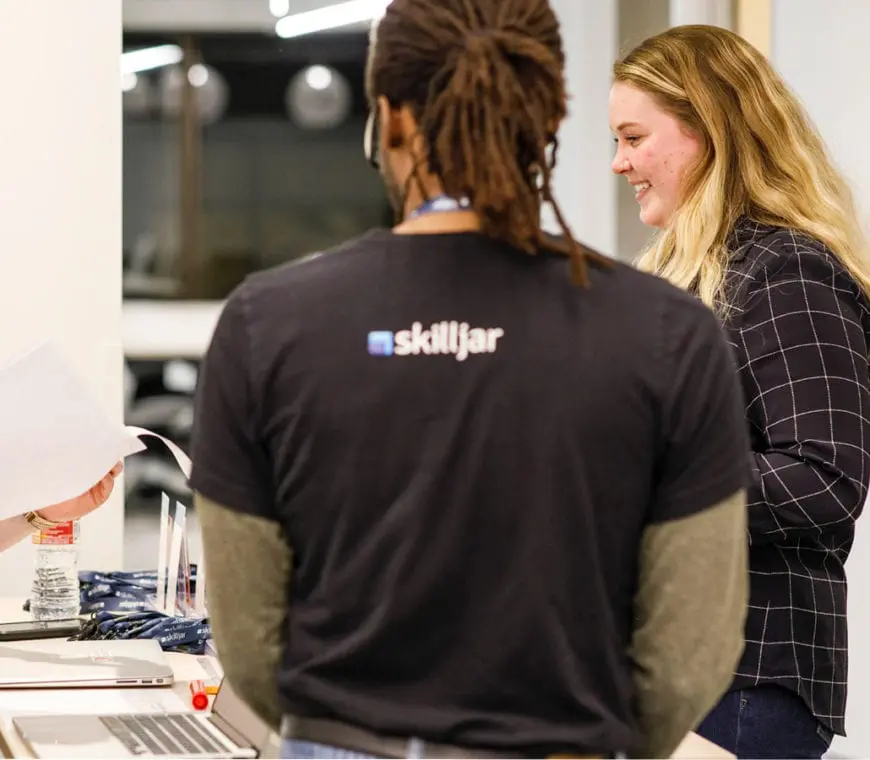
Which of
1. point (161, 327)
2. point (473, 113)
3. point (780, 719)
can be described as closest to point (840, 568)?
point (780, 719)

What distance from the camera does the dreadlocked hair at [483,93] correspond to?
36.6 inches

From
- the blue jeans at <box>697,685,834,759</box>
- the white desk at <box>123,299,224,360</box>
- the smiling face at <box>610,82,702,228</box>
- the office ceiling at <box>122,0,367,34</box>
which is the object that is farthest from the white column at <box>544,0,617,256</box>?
the blue jeans at <box>697,685,834,759</box>

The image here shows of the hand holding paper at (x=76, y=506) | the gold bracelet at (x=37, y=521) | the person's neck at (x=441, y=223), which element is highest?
the person's neck at (x=441, y=223)

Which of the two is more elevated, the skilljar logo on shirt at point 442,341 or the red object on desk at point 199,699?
the skilljar logo on shirt at point 442,341

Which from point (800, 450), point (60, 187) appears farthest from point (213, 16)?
point (800, 450)

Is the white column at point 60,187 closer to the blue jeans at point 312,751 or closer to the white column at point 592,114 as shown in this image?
the white column at point 592,114

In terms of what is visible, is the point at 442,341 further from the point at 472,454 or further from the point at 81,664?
the point at 81,664

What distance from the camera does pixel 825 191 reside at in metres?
1.80

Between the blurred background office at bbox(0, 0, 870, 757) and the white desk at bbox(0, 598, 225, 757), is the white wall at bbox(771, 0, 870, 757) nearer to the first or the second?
the blurred background office at bbox(0, 0, 870, 757)

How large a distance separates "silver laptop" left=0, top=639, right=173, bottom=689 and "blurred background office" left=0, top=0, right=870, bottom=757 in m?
1.09

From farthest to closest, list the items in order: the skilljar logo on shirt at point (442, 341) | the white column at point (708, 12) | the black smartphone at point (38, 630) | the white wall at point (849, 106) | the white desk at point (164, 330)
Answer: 1. the white desk at point (164, 330)
2. the white column at point (708, 12)
3. the white wall at point (849, 106)
4. the black smartphone at point (38, 630)
5. the skilljar logo on shirt at point (442, 341)

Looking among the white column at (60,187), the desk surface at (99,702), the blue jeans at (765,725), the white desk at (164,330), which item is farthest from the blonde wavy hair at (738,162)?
the white desk at (164,330)

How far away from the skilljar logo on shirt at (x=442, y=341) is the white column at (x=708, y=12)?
104 inches

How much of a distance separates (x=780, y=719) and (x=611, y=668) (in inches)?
30.6
